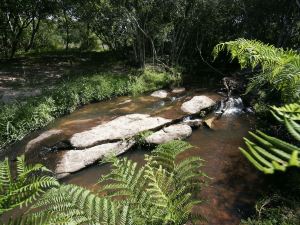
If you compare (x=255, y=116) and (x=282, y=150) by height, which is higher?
(x=282, y=150)

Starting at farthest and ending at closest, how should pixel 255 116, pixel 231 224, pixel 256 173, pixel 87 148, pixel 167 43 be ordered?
pixel 167 43, pixel 255 116, pixel 87 148, pixel 256 173, pixel 231 224

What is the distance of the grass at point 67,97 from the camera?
8.90 metres

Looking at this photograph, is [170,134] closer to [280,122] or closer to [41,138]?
[41,138]

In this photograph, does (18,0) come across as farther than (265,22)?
Yes

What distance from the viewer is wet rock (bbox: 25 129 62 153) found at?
7.99m

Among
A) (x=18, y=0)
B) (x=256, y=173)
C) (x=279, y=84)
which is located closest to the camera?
(x=279, y=84)

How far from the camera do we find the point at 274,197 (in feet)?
16.5

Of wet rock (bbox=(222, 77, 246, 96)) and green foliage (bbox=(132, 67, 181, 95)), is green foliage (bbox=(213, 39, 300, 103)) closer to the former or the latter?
wet rock (bbox=(222, 77, 246, 96))

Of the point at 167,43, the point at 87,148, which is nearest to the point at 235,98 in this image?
the point at 87,148

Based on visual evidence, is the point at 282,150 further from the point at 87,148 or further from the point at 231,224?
the point at 87,148

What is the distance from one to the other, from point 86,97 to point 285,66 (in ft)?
34.8

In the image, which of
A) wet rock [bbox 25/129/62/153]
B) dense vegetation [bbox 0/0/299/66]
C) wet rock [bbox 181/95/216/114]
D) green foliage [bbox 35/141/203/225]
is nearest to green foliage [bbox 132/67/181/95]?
dense vegetation [bbox 0/0/299/66]

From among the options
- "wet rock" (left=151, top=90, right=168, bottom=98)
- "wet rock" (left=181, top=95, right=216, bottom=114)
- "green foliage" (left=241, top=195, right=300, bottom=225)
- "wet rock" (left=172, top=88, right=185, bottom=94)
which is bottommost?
"wet rock" (left=151, top=90, right=168, bottom=98)

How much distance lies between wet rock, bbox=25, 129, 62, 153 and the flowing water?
2.4 inches
